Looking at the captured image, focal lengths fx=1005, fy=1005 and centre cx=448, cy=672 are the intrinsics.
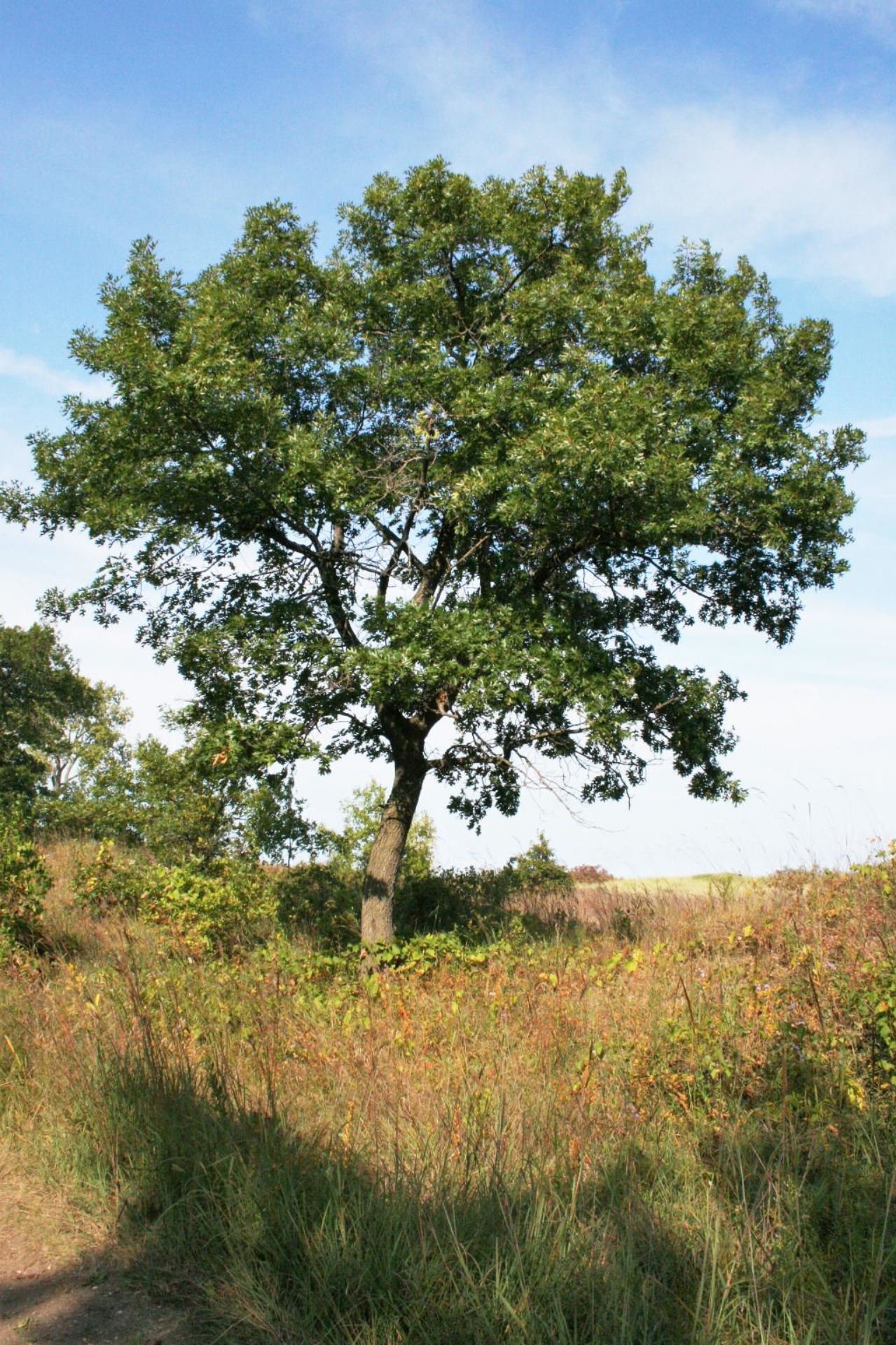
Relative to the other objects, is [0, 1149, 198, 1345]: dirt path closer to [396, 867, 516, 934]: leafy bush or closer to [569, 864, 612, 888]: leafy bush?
[396, 867, 516, 934]: leafy bush

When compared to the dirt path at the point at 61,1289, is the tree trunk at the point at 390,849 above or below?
above

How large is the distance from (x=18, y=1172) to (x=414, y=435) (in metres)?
9.52

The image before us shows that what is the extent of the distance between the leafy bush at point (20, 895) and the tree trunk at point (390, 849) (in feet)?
13.3

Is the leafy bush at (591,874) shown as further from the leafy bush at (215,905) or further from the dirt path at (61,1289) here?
the dirt path at (61,1289)

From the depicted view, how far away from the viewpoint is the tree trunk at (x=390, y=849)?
43.8ft

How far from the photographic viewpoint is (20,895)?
12.0 meters

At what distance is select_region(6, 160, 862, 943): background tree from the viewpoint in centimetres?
1110

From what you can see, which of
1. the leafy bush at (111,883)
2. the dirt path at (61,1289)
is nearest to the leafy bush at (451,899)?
the leafy bush at (111,883)

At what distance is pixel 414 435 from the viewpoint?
12.8 metres

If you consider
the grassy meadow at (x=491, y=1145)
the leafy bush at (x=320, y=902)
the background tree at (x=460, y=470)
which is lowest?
the grassy meadow at (x=491, y=1145)

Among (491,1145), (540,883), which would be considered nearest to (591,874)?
(540,883)

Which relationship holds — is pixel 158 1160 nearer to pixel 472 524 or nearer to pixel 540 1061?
pixel 540 1061

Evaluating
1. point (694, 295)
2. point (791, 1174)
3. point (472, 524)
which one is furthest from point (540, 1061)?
point (694, 295)

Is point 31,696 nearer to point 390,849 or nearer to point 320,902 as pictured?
point 320,902
